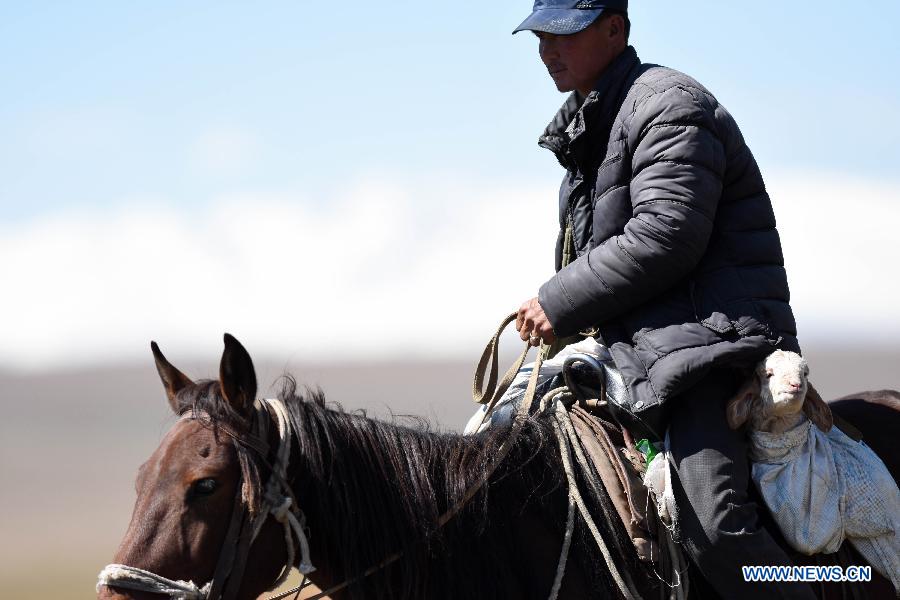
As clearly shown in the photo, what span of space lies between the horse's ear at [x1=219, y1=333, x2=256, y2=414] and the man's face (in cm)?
183

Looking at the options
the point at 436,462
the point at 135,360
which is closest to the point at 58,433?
the point at 135,360

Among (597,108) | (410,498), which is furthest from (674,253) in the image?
(410,498)

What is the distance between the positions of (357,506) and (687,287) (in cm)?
140

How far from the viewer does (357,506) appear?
3.65m

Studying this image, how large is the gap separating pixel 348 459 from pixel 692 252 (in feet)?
4.49

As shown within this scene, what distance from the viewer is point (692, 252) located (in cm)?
385

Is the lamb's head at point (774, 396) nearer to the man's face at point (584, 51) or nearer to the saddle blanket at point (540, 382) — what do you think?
the saddle blanket at point (540, 382)

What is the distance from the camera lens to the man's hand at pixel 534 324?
4.17 m

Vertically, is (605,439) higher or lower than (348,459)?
lower

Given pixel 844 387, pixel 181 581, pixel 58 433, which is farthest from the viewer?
pixel 844 387

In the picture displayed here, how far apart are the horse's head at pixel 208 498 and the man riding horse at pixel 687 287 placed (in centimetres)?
125

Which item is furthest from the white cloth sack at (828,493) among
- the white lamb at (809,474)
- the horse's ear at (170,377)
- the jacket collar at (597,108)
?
the horse's ear at (170,377)

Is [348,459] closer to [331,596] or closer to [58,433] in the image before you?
[331,596]

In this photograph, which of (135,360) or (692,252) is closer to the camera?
(692,252)
